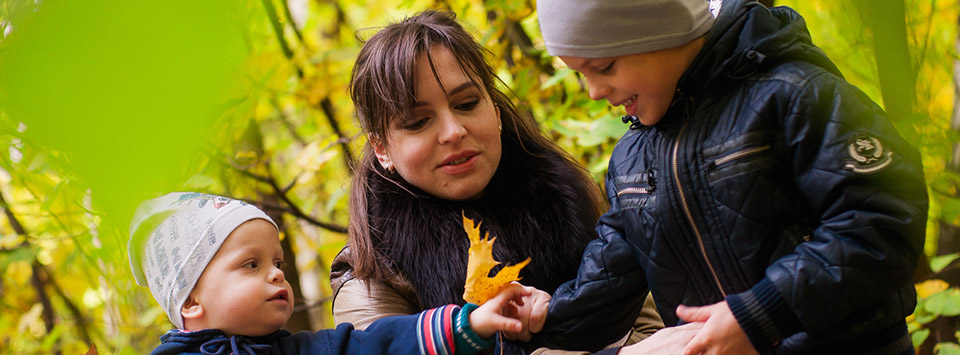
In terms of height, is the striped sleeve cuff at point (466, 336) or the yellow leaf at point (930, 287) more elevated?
the striped sleeve cuff at point (466, 336)

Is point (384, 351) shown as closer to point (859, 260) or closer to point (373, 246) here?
point (373, 246)

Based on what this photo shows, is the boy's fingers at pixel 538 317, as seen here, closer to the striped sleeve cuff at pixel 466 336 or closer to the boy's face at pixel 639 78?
the striped sleeve cuff at pixel 466 336

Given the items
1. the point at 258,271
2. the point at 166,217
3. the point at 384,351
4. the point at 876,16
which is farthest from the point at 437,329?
the point at 876,16

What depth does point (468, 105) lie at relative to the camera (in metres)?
1.74

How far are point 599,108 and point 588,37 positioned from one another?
1232 mm

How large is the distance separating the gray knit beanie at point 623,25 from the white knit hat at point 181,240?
795mm

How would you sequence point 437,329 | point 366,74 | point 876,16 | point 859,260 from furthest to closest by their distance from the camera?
point 366,74, point 437,329, point 859,260, point 876,16

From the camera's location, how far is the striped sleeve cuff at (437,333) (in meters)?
1.44

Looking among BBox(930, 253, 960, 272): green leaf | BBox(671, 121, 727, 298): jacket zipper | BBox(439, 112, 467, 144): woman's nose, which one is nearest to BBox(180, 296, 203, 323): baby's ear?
BBox(439, 112, 467, 144): woman's nose

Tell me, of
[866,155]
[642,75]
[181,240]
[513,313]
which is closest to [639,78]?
[642,75]

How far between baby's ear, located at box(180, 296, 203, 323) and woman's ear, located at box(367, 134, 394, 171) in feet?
1.93

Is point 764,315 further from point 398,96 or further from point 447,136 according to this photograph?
point 398,96

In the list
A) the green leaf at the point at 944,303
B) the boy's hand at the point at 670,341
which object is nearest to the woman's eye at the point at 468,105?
the boy's hand at the point at 670,341

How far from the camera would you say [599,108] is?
95.4 inches
